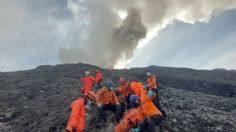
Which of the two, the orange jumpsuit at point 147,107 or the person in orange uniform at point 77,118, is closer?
the orange jumpsuit at point 147,107

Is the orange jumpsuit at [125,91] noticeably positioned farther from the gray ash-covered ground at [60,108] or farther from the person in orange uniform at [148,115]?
the person in orange uniform at [148,115]

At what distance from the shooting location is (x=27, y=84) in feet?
128

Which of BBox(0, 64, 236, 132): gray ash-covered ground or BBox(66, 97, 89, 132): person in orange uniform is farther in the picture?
BBox(0, 64, 236, 132): gray ash-covered ground

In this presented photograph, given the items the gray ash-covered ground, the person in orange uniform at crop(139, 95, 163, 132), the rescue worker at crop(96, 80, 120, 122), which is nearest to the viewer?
the person in orange uniform at crop(139, 95, 163, 132)

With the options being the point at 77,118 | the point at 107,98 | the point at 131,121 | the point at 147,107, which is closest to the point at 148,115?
the point at 147,107

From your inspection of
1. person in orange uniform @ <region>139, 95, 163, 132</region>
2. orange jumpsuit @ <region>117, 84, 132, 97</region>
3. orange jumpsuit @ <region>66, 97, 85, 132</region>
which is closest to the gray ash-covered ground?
orange jumpsuit @ <region>117, 84, 132, 97</region>

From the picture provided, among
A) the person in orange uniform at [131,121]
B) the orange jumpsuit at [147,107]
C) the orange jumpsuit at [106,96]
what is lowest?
the person in orange uniform at [131,121]

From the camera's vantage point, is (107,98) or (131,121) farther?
(107,98)

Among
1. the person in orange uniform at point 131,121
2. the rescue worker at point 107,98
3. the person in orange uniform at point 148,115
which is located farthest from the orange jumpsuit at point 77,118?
the rescue worker at point 107,98

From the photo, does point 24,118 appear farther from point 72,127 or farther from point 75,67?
point 75,67

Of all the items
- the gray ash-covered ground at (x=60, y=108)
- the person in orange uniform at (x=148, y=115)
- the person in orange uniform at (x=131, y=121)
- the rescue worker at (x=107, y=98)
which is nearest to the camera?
the person in orange uniform at (x=148, y=115)

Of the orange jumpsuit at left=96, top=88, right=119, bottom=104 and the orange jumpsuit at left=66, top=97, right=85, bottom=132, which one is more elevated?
the orange jumpsuit at left=96, top=88, right=119, bottom=104

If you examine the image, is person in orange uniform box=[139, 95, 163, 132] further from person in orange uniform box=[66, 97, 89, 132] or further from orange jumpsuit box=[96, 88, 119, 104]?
orange jumpsuit box=[96, 88, 119, 104]

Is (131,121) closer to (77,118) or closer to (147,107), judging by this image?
(147,107)
